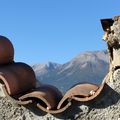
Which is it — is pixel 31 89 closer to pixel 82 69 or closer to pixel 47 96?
pixel 47 96

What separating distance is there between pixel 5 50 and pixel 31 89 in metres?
0.61

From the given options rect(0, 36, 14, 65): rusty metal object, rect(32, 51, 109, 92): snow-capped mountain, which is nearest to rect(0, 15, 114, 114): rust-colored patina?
rect(0, 36, 14, 65): rusty metal object

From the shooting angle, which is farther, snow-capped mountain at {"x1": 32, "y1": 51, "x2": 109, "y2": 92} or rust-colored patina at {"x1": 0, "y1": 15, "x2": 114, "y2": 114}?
snow-capped mountain at {"x1": 32, "y1": 51, "x2": 109, "y2": 92}

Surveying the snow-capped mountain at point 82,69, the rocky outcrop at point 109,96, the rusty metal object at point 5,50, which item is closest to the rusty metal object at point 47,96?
the rocky outcrop at point 109,96

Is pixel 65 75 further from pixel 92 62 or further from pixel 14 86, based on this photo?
pixel 14 86

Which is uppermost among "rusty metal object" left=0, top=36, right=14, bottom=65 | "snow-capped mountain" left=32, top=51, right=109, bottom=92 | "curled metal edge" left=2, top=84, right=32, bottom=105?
"rusty metal object" left=0, top=36, right=14, bottom=65

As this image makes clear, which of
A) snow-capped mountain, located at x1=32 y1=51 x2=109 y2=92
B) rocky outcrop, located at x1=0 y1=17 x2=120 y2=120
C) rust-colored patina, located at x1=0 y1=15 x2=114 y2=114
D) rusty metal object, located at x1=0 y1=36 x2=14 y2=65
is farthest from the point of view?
snow-capped mountain, located at x1=32 y1=51 x2=109 y2=92

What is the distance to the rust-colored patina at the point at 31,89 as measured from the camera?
5.24 metres

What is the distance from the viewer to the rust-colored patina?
5.24 m

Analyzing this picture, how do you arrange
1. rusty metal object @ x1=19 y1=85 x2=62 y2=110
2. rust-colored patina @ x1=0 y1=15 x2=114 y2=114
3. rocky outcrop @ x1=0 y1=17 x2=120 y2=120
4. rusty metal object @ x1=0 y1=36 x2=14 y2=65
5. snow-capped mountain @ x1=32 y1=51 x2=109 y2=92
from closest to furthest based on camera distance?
rocky outcrop @ x1=0 y1=17 x2=120 y2=120 → rust-colored patina @ x1=0 y1=15 x2=114 y2=114 → rusty metal object @ x1=19 y1=85 x2=62 y2=110 → rusty metal object @ x1=0 y1=36 x2=14 y2=65 → snow-capped mountain @ x1=32 y1=51 x2=109 y2=92

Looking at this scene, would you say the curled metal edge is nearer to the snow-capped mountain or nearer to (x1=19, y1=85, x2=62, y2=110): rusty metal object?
(x1=19, y1=85, x2=62, y2=110): rusty metal object

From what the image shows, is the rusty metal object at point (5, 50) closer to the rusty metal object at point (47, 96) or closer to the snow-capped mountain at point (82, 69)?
the rusty metal object at point (47, 96)

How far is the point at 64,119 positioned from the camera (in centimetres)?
536

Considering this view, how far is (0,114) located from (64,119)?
3.01 ft
